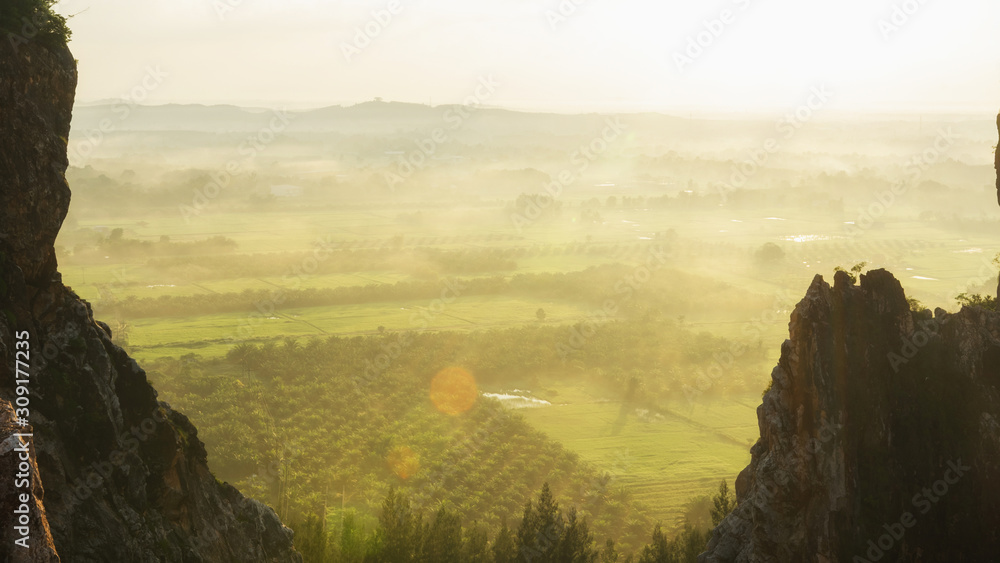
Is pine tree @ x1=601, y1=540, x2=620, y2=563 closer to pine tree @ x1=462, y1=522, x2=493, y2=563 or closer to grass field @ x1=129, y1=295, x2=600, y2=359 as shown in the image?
pine tree @ x1=462, y1=522, x2=493, y2=563

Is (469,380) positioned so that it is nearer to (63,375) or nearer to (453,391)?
(453,391)

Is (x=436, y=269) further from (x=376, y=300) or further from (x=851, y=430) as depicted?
(x=851, y=430)

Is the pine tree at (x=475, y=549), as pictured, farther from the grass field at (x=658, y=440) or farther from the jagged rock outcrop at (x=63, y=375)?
the jagged rock outcrop at (x=63, y=375)

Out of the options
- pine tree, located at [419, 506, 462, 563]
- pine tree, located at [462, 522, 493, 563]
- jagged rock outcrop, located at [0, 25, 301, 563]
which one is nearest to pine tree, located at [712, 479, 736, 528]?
pine tree, located at [462, 522, 493, 563]

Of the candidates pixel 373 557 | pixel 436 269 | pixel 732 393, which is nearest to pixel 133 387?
pixel 373 557


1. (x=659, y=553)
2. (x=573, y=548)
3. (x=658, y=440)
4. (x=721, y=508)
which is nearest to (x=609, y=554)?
(x=659, y=553)
